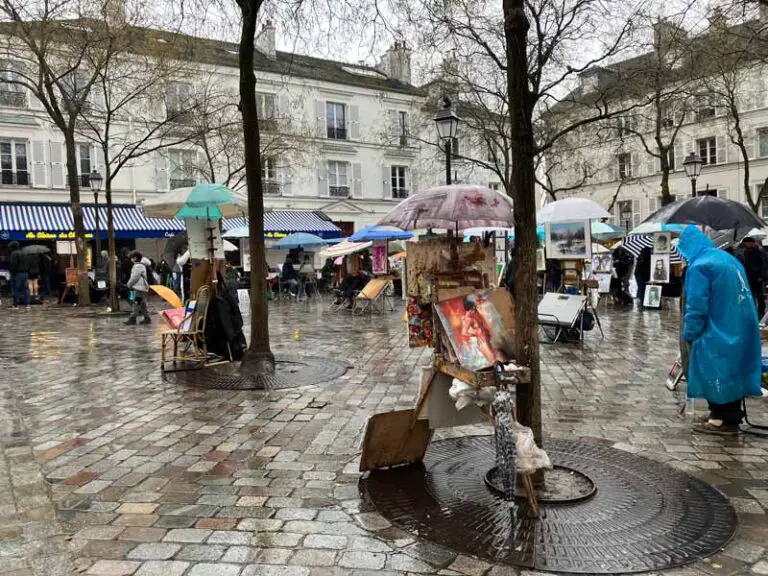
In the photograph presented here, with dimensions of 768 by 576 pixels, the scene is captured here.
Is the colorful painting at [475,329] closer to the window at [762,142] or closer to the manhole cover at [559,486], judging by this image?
the manhole cover at [559,486]

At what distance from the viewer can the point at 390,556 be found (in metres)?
3.03

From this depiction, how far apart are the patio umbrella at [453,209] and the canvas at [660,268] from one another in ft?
39.0

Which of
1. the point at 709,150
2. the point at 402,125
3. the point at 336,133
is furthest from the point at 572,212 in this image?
the point at 709,150

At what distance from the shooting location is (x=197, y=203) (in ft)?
27.0

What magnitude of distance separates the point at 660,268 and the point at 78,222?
15.8 metres

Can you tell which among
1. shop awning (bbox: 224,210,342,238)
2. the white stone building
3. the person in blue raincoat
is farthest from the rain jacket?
shop awning (bbox: 224,210,342,238)

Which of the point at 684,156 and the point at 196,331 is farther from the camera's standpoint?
the point at 684,156

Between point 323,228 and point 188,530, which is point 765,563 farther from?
point 323,228

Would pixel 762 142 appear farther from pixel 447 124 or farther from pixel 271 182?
pixel 447 124

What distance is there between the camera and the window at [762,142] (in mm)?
32781

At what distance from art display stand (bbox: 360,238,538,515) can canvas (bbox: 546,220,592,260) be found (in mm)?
6666

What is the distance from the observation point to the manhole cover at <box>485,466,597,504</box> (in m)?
3.67

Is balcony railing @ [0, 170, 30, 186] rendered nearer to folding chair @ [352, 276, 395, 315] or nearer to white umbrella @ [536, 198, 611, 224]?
folding chair @ [352, 276, 395, 315]

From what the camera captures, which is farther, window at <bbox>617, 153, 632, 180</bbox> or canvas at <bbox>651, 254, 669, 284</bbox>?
window at <bbox>617, 153, 632, 180</bbox>
